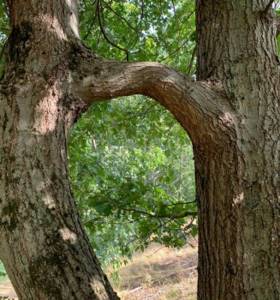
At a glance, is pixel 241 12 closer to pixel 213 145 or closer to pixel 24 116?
pixel 213 145

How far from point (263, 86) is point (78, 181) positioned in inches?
113

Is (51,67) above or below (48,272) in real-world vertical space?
above

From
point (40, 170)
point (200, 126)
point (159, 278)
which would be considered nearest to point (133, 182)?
point (200, 126)

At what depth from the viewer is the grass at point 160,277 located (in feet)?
28.4

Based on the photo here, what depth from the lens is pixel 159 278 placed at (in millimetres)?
10617

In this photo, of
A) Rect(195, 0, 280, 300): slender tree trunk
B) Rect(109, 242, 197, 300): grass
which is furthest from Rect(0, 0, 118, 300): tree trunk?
Rect(109, 242, 197, 300): grass

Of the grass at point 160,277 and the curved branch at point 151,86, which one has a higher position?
the curved branch at point 151,86

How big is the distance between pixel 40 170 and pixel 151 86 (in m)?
0.53

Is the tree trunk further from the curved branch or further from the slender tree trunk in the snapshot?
the slender tree trunk

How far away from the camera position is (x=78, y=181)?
4.42 meters

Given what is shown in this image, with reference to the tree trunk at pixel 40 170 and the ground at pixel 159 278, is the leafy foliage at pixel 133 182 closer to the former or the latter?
the tree trunk at pixel 40 170

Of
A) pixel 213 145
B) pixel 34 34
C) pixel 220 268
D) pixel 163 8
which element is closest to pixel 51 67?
pixel 34 34

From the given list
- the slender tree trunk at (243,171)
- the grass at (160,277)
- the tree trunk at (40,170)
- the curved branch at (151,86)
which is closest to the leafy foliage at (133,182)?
the slender tree trunk at (243,171)

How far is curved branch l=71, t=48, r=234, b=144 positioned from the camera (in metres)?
1.71
